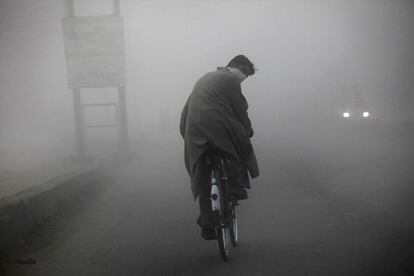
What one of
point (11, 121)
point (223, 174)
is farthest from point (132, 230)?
point (11, 121)

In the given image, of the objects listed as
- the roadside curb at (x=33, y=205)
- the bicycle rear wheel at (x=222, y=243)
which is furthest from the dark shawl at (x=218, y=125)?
the roadside curb at (x=33, y=205)

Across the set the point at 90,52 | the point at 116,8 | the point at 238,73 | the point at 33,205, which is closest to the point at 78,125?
the point at 90,52

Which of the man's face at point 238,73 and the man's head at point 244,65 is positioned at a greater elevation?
the man's head at point 244,65

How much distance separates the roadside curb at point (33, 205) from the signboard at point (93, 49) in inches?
174

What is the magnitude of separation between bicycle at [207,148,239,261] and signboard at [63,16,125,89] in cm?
877

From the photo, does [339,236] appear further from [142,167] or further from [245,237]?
[142,167]

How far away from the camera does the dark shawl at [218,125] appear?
18.1ft

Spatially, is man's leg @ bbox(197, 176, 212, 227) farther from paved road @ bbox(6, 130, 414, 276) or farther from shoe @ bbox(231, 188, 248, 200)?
paved road @ bbox(6, 130, 414, 276)

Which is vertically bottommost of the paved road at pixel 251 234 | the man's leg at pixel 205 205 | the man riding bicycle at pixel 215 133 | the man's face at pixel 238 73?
the paved road at pixel 251 234

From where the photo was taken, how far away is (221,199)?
18.0ft

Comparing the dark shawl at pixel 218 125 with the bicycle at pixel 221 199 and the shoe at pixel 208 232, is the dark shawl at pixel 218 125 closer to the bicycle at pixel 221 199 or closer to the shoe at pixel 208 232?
the bicycle at pixel 221 199

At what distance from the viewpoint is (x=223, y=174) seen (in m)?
5.54

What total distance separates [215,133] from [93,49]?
9.08 metres

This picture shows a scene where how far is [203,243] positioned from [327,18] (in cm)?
6299
